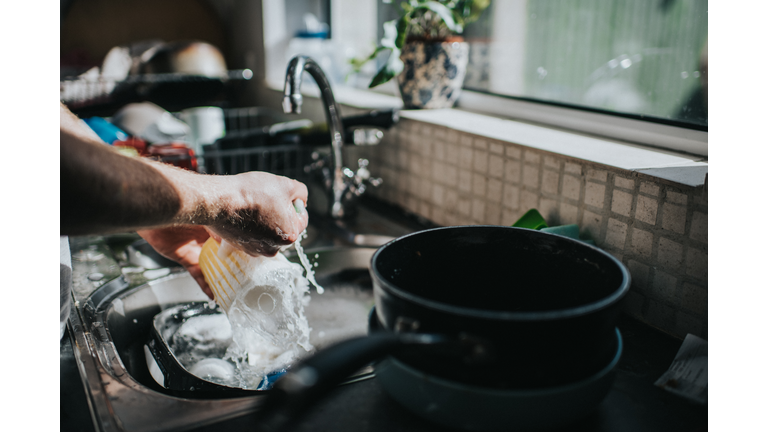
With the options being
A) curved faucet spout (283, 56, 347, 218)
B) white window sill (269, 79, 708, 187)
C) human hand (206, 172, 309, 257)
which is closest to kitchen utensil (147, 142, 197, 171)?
curved faucet spout (283, 56, 347, 218)

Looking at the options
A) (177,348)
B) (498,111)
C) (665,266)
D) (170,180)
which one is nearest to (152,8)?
(498,111)

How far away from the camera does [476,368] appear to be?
43cm

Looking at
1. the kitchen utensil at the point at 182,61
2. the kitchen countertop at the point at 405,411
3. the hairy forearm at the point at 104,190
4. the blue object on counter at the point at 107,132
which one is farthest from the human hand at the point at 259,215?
the kitchen utensil at the point at 182,61

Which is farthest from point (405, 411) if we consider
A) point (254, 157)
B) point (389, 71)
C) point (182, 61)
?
point (182, 61)

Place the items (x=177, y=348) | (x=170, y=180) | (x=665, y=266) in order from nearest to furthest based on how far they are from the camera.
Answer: (x=170, y=180) → (x=665, y=266) → (x=177, y=348)

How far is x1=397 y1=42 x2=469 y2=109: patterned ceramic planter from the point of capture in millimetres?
1226

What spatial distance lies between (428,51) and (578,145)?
1.51 ft

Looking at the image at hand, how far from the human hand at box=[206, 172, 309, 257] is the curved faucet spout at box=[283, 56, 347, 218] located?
29cm

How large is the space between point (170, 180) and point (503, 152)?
602 mm

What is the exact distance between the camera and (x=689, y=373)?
0.60m

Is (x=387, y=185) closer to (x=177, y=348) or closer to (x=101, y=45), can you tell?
(x=177, y=348)

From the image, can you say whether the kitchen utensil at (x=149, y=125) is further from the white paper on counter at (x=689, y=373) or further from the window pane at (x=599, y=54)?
the white paper on counter at (x=689, y=373)

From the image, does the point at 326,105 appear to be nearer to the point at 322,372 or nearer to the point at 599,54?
the point at 599,54

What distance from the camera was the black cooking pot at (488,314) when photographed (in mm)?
406
